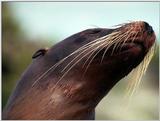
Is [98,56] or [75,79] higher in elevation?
[98,56]

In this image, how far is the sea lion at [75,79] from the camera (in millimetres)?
3898

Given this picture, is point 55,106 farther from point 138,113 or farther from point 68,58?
point 138,113

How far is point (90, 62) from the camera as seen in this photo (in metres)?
3.95

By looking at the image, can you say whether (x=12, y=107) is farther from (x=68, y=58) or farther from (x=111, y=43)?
(x=111, y=43)

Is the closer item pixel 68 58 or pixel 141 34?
pixel 141 34

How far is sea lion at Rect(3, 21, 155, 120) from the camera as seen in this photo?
3898mm

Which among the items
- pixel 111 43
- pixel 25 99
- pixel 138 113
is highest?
pixel 111 43

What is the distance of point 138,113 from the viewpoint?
5266mm

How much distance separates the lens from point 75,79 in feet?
13.0

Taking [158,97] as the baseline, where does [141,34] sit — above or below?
above

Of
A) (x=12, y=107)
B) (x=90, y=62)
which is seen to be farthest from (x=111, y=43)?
(x=12, y=107)

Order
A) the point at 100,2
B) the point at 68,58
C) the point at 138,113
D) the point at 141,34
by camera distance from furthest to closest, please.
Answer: the point at 138,113 → the point at 100,2 → the point at 68,58 → the point at 141,34

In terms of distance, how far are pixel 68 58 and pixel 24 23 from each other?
67.0 inches

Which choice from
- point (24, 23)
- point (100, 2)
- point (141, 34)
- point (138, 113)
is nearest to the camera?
point (141, 34)
